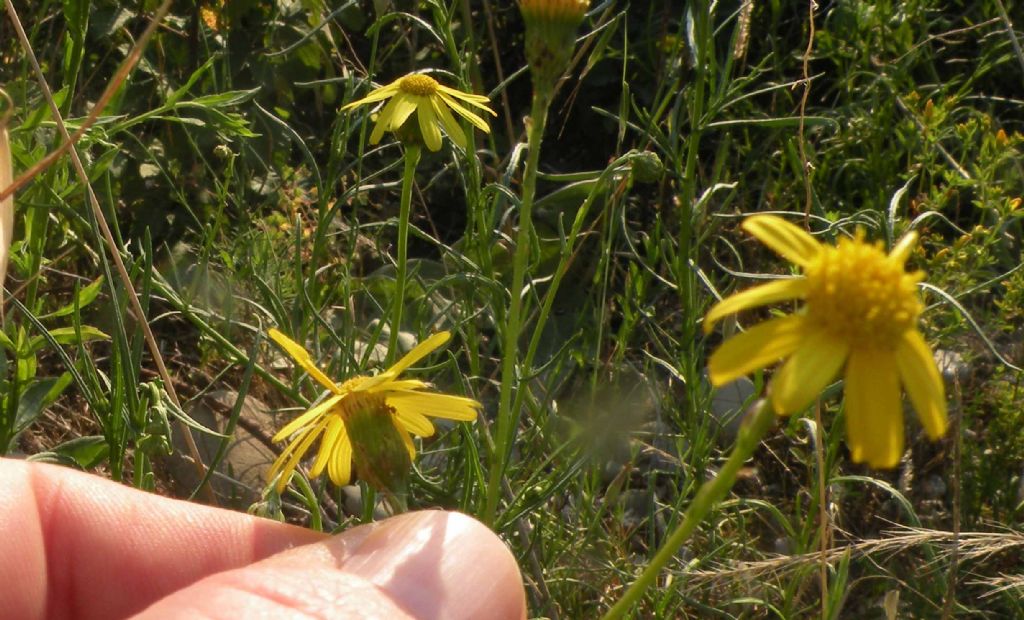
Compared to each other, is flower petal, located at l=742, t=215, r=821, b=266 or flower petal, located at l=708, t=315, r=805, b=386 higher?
flower petal, located at l=742, t=215, r=821, b=266

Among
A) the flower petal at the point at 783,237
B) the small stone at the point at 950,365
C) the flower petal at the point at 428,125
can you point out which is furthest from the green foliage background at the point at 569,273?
the flower petal at the point at 783,237

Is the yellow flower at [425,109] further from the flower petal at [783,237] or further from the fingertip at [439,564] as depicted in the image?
the flower petal at [783,237]

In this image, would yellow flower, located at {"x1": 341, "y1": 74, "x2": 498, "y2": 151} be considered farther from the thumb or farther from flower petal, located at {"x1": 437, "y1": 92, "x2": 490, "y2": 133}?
the thumb

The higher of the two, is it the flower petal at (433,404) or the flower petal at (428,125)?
the flower petal at (428,125)

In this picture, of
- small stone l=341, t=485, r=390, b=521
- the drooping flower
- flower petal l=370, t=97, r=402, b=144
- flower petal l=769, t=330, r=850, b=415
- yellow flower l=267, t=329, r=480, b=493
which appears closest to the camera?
flower petal l=769, t=330, r=850, b=415

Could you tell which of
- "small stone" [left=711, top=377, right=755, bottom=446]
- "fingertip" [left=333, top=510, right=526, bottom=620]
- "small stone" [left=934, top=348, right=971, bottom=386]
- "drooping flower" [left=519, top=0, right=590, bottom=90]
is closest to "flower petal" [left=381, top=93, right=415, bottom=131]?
"drooping flower" [left=519, top=0, right=590, bottom=90]

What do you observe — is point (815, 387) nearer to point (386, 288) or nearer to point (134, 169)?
point (386, 288)

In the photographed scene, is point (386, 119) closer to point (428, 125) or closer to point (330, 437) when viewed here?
point (428, 125)

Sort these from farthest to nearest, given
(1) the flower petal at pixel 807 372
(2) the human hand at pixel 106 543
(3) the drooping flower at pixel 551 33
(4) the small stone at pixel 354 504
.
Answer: (4) the small stone at pixel 354 504 → (2) the human hand at pixel 106 543 → (3) the drooping flower at pixel 551 33 → (1) the flower petal at pixel 807 372
